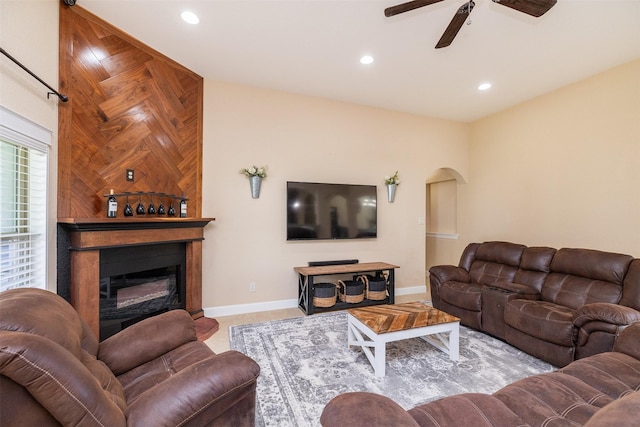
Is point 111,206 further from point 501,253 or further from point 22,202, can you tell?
point 501,253

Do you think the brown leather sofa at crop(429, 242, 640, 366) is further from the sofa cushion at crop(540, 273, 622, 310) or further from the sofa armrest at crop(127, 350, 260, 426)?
the sofa armrest at crop(127, 350, 260, 426)

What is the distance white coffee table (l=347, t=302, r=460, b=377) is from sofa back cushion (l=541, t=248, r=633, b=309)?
1.35 meters

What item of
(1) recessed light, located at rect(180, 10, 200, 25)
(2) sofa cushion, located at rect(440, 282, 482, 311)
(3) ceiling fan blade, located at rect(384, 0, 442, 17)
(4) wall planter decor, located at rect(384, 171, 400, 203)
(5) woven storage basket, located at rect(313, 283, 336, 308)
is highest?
(1) recessed light, located at rect(180, 10, 200, 25)

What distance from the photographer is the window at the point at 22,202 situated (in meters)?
1.72

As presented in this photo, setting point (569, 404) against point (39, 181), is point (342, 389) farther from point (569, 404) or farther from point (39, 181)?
point (39, 181)

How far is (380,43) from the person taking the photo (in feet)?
9.07

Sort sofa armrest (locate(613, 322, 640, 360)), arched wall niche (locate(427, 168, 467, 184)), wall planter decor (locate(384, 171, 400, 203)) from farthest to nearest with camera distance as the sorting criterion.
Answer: arched wall niche (locate(427, 168, 467, 184))
wall planter decor (locate(384, 171, 400, 203))
sofa armrest (locate(613, 322, 640, 360))

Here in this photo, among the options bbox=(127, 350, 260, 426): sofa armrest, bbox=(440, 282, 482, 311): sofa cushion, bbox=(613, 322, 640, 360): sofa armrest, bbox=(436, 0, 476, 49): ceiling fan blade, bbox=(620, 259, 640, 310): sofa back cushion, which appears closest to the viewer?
bbox=(127, 350, 260, 426): sofa armrest

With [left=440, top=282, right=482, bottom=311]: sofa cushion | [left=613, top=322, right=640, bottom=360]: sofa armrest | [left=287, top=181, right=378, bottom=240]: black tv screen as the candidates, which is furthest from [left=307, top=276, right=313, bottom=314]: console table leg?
[left=613, top=322, right=640, bottom=360]: sofa armrest

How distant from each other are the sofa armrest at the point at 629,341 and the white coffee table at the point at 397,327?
0.98 m

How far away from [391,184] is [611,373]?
3.27 m

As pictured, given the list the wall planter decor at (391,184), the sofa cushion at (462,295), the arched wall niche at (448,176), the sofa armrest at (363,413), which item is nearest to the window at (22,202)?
the sofa armrest at (363,413)

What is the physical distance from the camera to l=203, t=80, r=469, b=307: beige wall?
360cm

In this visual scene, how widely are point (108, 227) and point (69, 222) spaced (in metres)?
0.28
